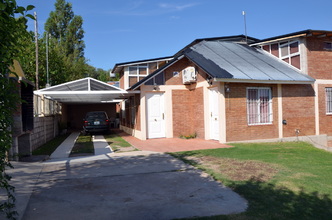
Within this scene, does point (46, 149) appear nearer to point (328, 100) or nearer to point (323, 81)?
point (323, 81)

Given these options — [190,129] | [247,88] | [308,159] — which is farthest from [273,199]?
[190,129]

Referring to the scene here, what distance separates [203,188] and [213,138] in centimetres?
770

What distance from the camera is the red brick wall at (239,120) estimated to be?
12352 millimetres

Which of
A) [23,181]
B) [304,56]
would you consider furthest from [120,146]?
[304,56]

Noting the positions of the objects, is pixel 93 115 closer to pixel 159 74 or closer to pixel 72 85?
pixel 72 85

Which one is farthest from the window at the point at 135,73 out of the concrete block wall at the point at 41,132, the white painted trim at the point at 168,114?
the white painted trim at the point at 168,114

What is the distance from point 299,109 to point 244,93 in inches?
130

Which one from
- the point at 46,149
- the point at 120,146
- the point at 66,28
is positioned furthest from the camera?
the point at 66,28

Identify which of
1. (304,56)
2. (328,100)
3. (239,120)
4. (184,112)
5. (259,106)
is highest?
(304,56)

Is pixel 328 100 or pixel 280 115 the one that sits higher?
pixel 328 100

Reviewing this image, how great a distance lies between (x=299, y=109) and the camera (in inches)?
545

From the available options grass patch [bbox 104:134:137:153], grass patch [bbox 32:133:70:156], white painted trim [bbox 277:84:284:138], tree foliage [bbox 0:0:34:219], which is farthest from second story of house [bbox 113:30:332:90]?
tree foliage [bbox 0:0:34:219]

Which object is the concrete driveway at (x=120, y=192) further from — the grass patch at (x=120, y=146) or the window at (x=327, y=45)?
the window at (x=327, y=45)

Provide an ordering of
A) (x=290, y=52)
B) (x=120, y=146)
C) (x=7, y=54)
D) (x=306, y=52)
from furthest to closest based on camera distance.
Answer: (x=290, y=52) → (x=306, y=52) → (x=120, y=146) → (x=7, y=54)
